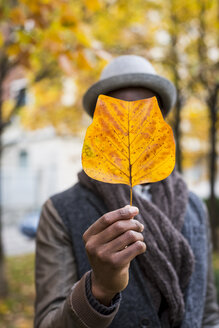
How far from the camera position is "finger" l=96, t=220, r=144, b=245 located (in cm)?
80

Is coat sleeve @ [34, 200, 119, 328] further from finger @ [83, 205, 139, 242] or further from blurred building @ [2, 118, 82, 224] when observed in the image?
blurred building @ [2, 118, 82, 224]

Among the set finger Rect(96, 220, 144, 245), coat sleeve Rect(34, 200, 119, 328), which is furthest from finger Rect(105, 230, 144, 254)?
coat sleeve Rect(34, 200, 119, 328)

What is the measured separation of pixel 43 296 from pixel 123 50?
4604mm

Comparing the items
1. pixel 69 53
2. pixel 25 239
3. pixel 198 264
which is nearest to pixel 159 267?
pixel 198 264

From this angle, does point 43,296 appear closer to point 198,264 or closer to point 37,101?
point 198,264

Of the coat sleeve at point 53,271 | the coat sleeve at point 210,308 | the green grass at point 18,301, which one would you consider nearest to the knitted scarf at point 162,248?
the coat sleeve at point 53,271

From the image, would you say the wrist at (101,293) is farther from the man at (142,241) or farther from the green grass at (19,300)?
the green grass at (19,300)

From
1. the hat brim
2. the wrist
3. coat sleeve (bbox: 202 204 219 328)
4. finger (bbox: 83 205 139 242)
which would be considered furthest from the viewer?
coat sleeve (bbox: 202 204 219 328)

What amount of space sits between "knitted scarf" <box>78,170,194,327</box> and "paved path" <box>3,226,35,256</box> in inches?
335

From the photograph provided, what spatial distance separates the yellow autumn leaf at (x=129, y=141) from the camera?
84 cm

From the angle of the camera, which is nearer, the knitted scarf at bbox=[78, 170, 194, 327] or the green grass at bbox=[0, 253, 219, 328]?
the knitted scarf at bbox=[78, 170, 194, 327]

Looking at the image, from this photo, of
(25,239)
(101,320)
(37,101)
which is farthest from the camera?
(25,239)

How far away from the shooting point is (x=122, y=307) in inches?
48.9

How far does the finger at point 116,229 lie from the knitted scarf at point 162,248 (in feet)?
1.48
